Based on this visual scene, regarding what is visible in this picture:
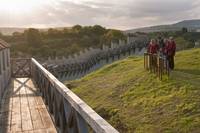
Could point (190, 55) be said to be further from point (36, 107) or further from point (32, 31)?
point (32, 31)

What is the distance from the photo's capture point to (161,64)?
17281mm

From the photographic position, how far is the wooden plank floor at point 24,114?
8496 millimetres

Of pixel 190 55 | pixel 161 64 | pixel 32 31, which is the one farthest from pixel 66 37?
pixel 161 64

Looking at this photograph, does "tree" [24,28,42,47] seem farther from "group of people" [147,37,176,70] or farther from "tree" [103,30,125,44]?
"group of people" [147,37,176,70]

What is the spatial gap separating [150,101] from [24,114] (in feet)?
19.9

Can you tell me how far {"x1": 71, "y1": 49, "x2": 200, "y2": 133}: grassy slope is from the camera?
1218 centimetres

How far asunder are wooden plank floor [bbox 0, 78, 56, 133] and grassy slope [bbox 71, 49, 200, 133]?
123 inches

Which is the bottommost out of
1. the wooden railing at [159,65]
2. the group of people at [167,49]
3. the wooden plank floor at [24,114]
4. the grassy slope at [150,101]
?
the grassy slope at [150,101]

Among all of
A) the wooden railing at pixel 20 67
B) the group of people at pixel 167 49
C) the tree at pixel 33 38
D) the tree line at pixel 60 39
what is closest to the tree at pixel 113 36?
the tree line at pixel 60 39

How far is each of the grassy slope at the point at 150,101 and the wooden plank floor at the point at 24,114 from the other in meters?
3.12

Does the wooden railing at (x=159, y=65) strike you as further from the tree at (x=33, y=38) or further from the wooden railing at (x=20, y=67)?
the tree at (x=33, y=38)

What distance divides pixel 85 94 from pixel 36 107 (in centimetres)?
911

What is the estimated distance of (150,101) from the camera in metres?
14.7

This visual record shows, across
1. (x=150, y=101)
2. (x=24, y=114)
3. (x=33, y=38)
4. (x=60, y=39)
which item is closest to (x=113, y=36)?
(x=60, y=39)
